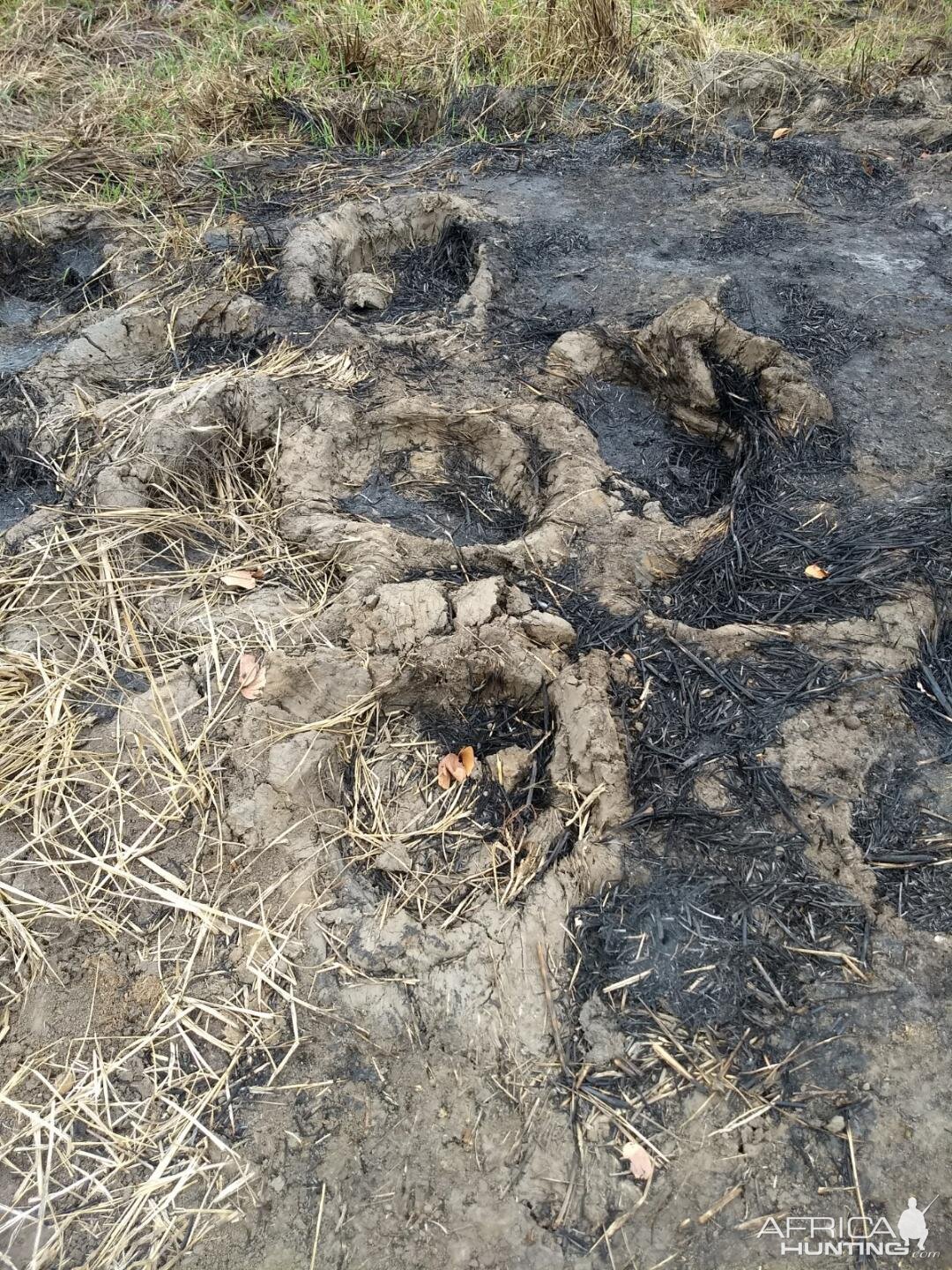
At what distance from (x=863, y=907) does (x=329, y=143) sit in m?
4.50

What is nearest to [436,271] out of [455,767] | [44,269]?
[44,269]

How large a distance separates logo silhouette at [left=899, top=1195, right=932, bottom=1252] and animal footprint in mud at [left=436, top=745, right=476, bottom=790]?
4.14 ft

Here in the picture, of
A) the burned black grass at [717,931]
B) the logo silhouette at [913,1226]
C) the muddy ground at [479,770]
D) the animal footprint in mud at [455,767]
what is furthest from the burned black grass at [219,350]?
the logo silhouette at [913,1226]

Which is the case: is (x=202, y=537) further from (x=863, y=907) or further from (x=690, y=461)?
(x=863, y=907)

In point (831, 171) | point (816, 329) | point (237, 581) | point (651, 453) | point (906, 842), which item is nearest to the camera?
point (906, 842)

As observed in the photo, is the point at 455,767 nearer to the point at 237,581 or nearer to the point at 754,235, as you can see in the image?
the point at 237,581

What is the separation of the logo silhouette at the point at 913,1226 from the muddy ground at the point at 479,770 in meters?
0.02

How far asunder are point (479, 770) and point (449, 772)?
0.08 m

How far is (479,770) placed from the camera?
2332 mm

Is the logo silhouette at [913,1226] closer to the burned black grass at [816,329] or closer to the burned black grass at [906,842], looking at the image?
the burned black grass at [906,842]

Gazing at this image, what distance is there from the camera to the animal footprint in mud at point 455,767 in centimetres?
231

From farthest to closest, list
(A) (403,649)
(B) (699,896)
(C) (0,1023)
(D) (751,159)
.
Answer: (D) (751,159)
(A) (403,649)
(B) (699,896)
(C) (0,1023)

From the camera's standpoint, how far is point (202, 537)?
8.98 feet

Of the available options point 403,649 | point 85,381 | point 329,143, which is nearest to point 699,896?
point 403,649
